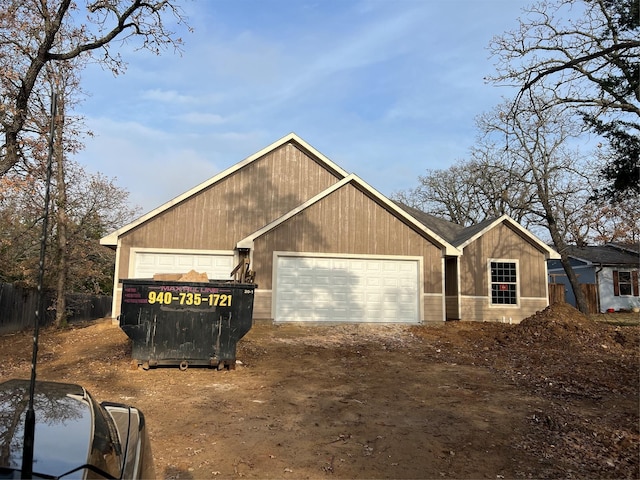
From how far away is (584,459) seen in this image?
15.5 feet

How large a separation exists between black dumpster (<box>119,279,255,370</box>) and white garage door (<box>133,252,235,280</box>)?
745 centimetres

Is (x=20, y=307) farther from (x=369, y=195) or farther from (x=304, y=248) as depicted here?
(x=369, y=195)

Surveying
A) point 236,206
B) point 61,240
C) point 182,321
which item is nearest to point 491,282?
point 236,206

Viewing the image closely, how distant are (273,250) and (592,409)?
10531 mm

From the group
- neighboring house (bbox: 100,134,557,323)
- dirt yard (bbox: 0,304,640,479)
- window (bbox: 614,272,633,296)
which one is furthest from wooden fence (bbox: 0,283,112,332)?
window (bbox: 614,272,633,296)

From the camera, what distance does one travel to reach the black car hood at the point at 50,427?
6.51ft

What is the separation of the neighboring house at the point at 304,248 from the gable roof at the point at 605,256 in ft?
52.1

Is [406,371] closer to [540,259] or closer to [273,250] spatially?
[273,250]

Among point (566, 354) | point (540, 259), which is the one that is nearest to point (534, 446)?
point (566, 354)

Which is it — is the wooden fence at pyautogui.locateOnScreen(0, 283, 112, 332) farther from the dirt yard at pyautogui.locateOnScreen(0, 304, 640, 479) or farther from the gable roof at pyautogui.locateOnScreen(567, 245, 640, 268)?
the gable roof at pyautogui.locateOnScreen(567, 245, 640, 268)

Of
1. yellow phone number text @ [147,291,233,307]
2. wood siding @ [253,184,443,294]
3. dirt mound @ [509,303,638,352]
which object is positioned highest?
wood siding @ [253,184,443,294]

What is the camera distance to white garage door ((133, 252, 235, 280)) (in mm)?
15719

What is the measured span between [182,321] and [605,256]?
31.4 m

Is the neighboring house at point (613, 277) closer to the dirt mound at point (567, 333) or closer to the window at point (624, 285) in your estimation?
the window at point (624, 285)
